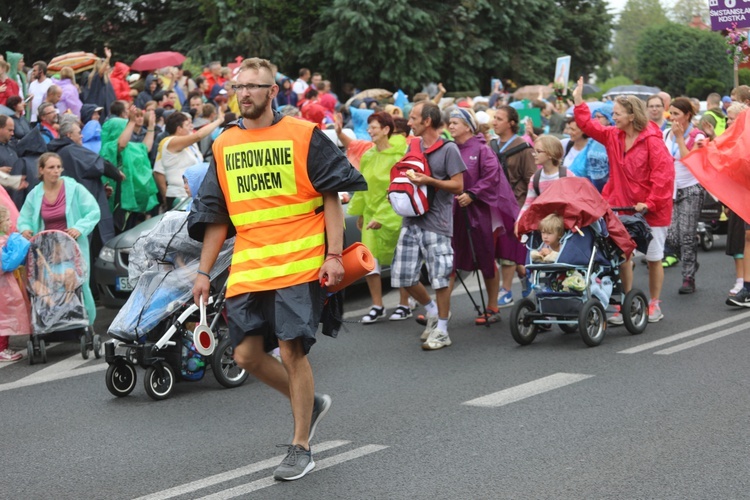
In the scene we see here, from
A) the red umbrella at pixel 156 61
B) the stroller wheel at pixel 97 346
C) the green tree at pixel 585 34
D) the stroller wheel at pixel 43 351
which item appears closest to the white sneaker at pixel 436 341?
the stroller wheel at pixel 97 346

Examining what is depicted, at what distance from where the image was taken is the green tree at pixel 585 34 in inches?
1806

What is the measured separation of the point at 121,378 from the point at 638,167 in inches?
189

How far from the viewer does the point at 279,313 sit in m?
6.26

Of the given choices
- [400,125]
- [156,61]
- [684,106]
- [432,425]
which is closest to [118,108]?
[400,125]

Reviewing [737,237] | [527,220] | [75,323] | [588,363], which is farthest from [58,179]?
[737,237]

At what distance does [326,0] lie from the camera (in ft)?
121

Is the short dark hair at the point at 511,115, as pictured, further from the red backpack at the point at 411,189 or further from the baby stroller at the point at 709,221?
the baby stroller at the point at 709,221

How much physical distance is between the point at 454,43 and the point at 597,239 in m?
26.7

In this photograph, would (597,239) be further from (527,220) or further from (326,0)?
(326,0)

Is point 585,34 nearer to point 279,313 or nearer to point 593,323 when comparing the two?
point 593,323

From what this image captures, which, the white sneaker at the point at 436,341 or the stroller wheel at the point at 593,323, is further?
the white sneaker at the point at 436,341

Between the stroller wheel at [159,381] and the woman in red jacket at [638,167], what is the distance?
13.3 feet

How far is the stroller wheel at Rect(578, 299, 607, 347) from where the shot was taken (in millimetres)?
9641

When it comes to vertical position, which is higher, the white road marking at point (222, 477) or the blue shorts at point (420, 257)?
the blue shorts at point (420, 257)
